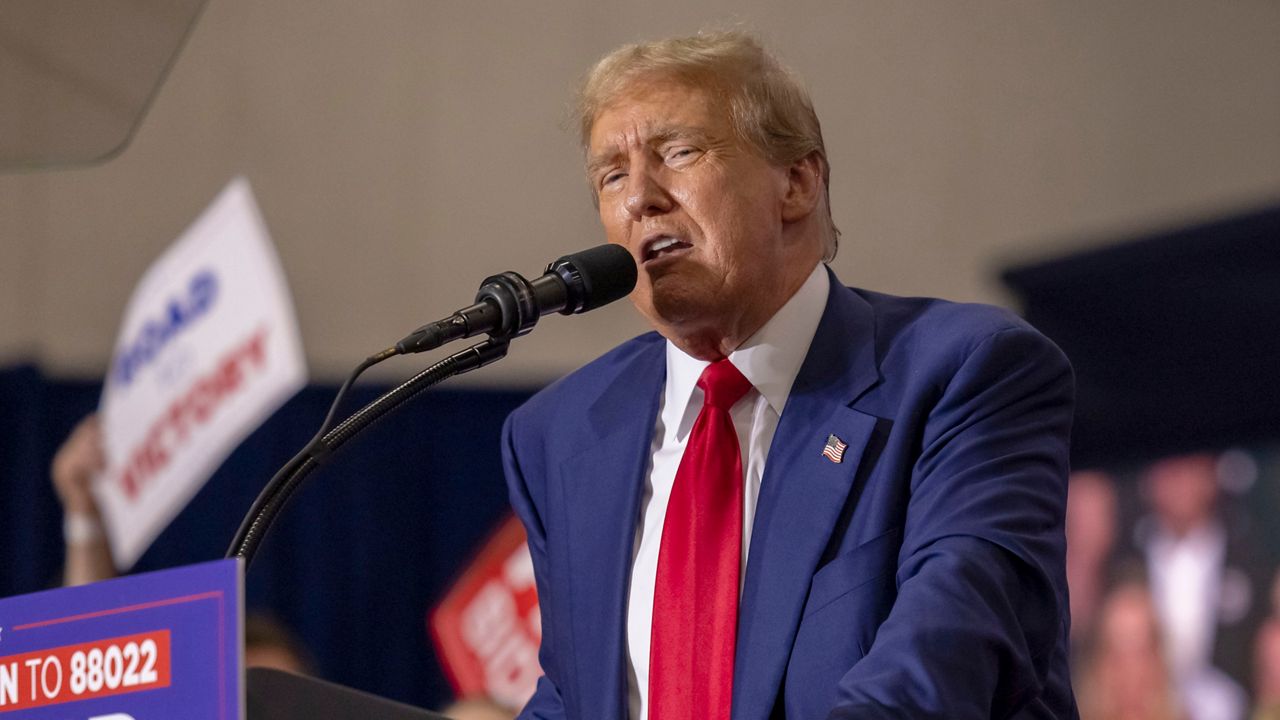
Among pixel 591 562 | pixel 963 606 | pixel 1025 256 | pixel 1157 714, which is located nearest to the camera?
pixel 963 606

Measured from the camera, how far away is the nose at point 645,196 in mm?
1753

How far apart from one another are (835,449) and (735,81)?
1.56 ft

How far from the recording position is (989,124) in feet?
17.9

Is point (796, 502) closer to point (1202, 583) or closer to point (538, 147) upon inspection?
point (1202, 583)

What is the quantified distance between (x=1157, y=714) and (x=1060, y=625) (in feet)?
11.5

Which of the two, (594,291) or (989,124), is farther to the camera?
(989,124)

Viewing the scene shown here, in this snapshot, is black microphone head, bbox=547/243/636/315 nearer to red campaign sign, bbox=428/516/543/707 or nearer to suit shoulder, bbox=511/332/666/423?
suit shoulder, bbox=511/332/666/423

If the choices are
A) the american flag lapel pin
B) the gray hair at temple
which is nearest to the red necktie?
the american flag lapel pin

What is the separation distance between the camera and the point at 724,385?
67.7 inches

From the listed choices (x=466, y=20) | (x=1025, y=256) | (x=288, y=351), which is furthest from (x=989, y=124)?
(x=288, y=351)

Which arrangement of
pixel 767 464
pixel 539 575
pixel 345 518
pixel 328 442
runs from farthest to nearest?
pixel 345 518 → pixel 539 575 → pixel 767 464 → pixel 328 442

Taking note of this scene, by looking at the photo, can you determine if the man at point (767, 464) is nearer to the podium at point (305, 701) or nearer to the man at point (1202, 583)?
the podium at point (305, 701)

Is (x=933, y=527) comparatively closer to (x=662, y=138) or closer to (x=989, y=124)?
(x=662, y=138)

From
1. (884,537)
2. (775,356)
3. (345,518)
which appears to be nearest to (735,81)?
(775,356)
